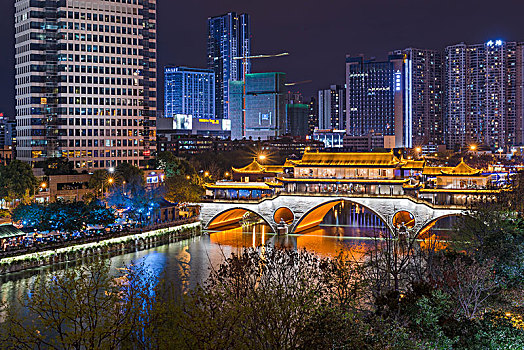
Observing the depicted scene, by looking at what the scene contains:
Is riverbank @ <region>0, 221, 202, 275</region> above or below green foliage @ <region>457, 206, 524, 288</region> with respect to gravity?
below

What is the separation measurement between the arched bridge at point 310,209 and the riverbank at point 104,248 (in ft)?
9.90

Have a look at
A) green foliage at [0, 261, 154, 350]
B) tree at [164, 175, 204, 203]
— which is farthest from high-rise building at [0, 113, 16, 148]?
green foliage at [0, 261, 154, 350]

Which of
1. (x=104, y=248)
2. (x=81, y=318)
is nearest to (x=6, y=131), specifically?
(x=104, y=248)

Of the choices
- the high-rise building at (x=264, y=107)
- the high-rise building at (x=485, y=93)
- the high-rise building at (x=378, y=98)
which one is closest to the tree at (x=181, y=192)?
the high-rise building at (x=485, y=93)

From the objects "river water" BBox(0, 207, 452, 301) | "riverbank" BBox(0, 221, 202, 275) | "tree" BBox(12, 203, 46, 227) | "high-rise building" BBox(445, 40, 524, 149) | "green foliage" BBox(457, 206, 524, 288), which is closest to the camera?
"green foliage" BBox(457, 206, 524, 288)

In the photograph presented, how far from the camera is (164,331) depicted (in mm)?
19578

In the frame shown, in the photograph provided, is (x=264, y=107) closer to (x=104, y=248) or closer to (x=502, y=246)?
(x=104, y=248)

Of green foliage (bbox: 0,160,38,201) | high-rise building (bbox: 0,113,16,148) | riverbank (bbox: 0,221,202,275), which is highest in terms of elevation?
high-rise building (bbox: 0,113,16,148)

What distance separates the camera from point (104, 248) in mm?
50500

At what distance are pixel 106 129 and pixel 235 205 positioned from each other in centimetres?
3049

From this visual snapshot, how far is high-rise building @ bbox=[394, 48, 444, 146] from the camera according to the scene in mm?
179250

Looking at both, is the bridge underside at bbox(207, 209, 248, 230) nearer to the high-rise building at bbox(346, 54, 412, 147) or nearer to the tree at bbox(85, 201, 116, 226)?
the tree at bbox(85, 201, 116, 226)

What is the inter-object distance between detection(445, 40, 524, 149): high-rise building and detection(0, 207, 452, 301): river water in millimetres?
Answer: 101932

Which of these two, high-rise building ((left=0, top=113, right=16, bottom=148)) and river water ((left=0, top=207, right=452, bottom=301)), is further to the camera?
high-rise building ((left=0, top=113, right=16, bottom=148))
